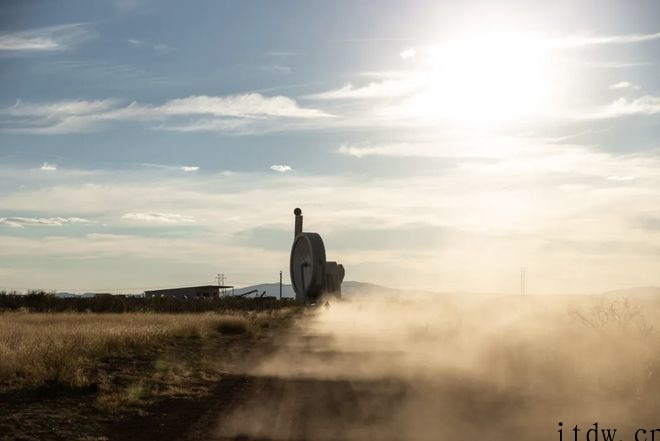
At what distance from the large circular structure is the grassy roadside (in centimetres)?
6517

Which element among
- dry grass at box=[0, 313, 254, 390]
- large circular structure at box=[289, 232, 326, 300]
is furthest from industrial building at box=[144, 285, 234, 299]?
dry grass at box=[0, 313, 254, 390]

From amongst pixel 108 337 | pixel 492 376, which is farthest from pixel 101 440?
pixel 108 337

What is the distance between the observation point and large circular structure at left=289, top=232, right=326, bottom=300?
95.7 m

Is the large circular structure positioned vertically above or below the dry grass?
above

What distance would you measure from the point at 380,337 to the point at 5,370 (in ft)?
67.6

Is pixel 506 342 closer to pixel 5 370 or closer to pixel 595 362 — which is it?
pixel 595 362

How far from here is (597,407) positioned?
13250 millimetres

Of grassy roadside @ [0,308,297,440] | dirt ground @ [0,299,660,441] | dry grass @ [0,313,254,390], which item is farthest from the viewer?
dry grass @ [0,313,254,390]

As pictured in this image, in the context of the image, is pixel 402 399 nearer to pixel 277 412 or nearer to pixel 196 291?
pixel 277 412

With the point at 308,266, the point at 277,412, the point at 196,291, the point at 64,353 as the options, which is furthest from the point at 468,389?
the point at 196,291

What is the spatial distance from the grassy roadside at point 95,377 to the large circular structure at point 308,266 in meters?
65.2

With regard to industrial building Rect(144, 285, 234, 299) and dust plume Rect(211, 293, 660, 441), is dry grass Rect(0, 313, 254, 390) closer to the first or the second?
Result: dust plume Rect(211, 293, 660, 441)

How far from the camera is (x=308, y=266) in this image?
98125 millimetres

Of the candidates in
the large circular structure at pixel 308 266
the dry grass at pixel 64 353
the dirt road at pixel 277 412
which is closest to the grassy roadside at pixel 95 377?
the dry grass at pixel 64 353
